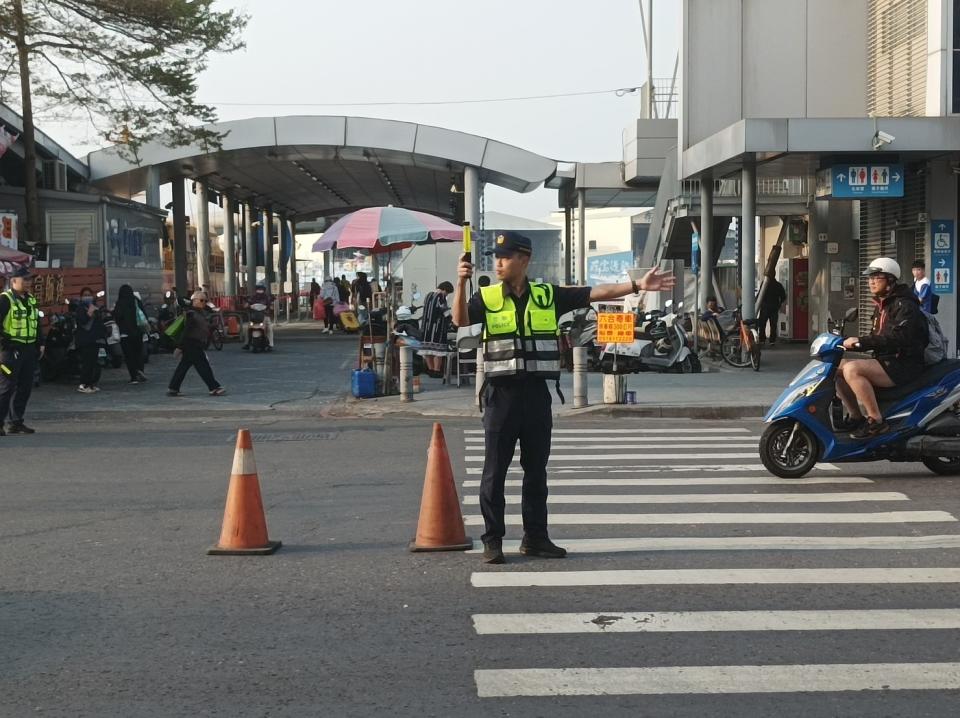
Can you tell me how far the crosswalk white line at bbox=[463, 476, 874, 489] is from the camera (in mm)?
10414

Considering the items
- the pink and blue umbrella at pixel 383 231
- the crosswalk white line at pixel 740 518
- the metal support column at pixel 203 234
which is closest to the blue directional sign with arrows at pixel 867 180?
the pink and blue umbrella at pixel 383 231

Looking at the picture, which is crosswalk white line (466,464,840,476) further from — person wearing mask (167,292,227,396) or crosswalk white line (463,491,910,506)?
person wearing mask (167,292,227,396)

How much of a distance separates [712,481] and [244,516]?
4383 millimetres

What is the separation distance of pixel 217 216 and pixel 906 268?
56.3 m

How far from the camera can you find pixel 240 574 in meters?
7.24

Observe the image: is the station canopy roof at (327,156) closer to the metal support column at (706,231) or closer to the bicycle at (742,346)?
the metal support column at (706,231)

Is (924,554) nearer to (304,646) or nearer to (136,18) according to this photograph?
(304,646)

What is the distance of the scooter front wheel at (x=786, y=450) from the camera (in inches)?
412

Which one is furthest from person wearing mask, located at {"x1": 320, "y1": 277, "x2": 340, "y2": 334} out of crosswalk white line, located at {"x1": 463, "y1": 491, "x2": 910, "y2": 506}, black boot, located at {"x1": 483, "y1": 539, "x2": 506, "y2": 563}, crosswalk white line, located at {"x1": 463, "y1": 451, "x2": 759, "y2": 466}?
black boot, located at {"x1": 483, "y1": 539, "x2": 506, "y2": 563}

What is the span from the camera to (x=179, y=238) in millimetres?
38844

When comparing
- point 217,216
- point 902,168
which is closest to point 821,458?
point 902,168

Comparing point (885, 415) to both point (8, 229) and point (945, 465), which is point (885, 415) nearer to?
point (945, 465)

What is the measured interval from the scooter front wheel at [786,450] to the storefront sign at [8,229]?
1586 cm

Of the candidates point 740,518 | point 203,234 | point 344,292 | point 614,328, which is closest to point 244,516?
point 740,518
